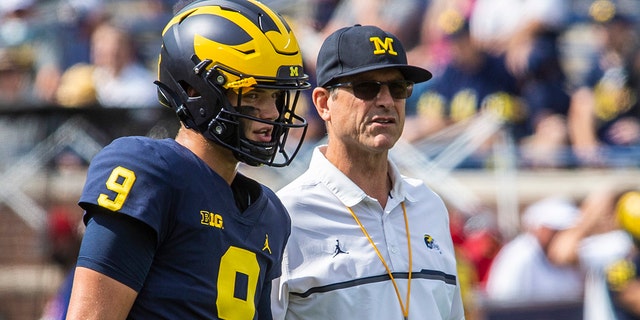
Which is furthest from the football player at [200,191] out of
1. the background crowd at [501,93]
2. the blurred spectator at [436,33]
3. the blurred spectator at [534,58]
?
the blurred spectator at [436,33]

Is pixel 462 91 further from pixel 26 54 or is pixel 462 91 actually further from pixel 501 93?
pixel 26 54

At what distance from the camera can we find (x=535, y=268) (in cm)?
843

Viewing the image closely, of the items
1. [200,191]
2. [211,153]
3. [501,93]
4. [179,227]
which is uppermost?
[501,93]

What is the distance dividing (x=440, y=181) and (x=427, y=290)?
16.3ft

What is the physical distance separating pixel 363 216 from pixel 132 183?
132 centimetres

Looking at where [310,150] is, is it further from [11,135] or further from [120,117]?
[11,135]

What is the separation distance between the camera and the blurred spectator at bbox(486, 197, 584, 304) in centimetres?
834

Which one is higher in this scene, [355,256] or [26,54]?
[26,54]

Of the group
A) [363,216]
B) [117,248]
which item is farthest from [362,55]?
[117,248]

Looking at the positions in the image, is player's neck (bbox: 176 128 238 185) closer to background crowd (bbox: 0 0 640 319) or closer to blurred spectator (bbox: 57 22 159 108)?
background crowd (bbox: 0 0 640 319)

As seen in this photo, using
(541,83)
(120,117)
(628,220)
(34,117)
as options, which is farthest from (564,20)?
(34,117)

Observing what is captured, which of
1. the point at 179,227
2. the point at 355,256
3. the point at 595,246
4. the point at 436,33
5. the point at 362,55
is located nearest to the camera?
the point at 179,227

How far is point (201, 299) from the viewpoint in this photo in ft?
9.46

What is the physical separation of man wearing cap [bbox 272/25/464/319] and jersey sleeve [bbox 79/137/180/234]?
886 mm
